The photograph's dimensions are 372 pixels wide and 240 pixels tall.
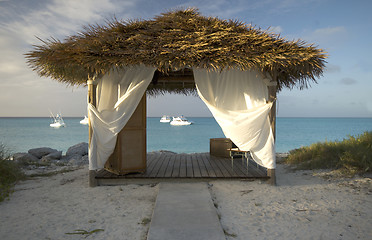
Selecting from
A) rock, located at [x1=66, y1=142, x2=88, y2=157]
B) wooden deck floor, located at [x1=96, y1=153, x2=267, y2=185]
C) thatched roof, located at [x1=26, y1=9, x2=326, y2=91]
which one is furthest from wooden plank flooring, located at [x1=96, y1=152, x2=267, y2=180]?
rock, located at [x1=66, y1=142, x2=88, y2=157]

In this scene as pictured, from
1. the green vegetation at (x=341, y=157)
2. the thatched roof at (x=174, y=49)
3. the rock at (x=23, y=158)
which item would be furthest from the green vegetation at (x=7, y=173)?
the green vegetation at (x=341, y=157)

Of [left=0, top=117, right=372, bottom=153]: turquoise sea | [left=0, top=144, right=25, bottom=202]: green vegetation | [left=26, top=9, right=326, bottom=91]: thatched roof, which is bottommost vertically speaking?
[left=0, top=117, right=372, bottom=153]: turquoise sea

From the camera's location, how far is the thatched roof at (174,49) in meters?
3.62

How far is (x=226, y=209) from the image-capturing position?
124 inches

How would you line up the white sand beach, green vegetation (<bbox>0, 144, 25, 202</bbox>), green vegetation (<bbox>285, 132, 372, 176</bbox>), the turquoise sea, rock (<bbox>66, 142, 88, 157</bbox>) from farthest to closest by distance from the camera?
the turquoise sea < rock (<bbox>66, 142, 88, 157</bbox>) < green vegetation (<bbox>285, 132, 372, 176</bbox>) < green vegetation (<bbox>0, 144, 25, 202</bbox>) < the white sand beach

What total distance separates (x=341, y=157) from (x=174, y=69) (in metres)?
4.32

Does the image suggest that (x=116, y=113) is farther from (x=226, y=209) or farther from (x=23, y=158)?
(x=23, y=158)

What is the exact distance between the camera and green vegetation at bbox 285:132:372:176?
4.91 metres

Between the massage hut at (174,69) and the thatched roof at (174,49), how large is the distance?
15 millimetres

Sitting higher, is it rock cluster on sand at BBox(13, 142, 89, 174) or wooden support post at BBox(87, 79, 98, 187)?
wooden support post at BBox(87, 79, 98, 187)

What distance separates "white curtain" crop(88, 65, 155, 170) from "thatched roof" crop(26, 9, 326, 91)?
0.39 metres

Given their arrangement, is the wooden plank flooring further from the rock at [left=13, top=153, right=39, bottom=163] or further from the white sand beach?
the rock at [left=13, top=153, right=39, bottom=163]

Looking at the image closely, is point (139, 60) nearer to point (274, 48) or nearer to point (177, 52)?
point (177, 52)

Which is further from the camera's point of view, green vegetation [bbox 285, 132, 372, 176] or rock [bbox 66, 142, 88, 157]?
rock [bbox 66, 142, 88, 157]
